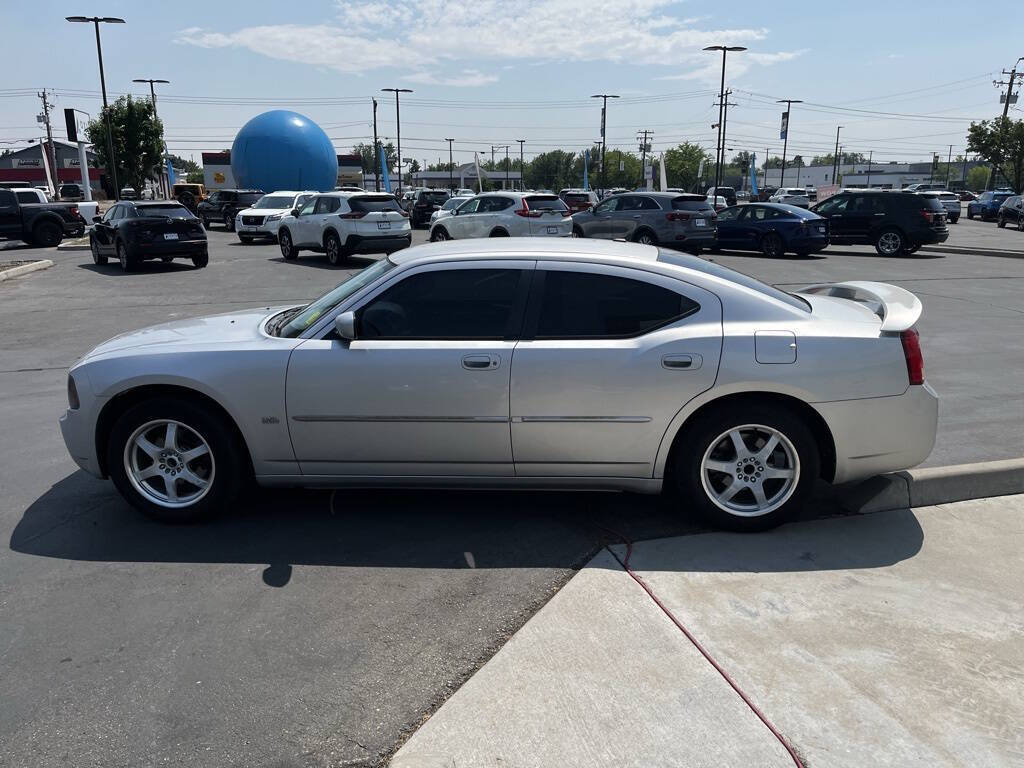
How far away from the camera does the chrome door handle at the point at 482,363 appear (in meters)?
4.12

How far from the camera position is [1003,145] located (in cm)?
5953

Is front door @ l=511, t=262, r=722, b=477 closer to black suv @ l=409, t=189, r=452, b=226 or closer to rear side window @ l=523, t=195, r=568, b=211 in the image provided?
rear side window @ l=523, t=195, r=568, b=211

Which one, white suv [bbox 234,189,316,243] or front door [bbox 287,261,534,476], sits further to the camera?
white suv [bbox 234,189,316,243]

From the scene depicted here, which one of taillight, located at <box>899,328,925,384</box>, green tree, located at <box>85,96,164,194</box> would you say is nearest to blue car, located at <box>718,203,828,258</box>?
taillight, located at <box>899,328,925,384</box>

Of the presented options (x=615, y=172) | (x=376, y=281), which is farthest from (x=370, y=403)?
(x=615, y=172)

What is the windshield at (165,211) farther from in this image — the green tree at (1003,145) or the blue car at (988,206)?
the green tree at (1003,145)

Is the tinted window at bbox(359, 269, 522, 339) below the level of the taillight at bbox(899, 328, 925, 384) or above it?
above

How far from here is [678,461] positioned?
13.9 ft

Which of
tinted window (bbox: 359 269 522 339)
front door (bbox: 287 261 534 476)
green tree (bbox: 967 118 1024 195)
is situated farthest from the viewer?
green tree (bbox: 967 118 1024 195)

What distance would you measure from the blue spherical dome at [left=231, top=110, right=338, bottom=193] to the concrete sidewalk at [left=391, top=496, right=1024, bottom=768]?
41645 millimetres

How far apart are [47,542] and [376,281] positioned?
7.34 ft

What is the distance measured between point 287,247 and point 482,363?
1785 cm

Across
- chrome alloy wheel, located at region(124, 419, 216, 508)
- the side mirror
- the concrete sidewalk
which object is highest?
the side mirror

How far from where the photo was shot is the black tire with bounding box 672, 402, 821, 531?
4.14 m
